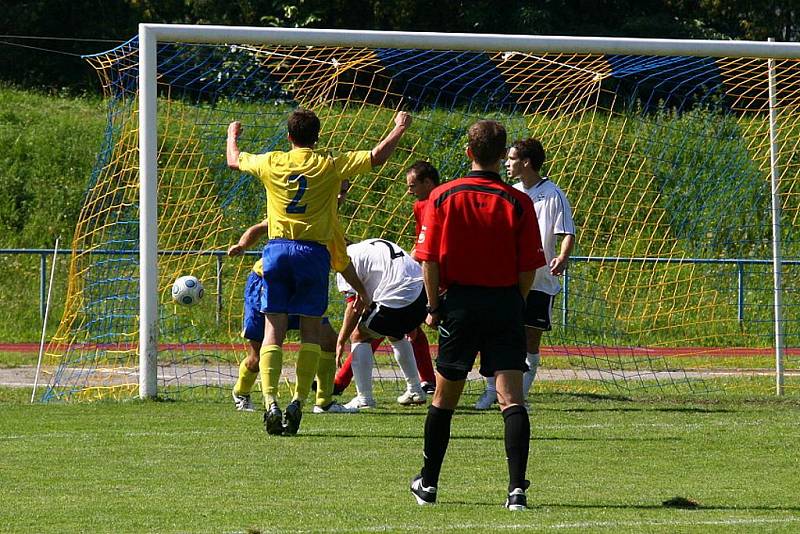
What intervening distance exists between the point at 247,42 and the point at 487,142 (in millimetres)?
5449

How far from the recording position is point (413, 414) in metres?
10.4

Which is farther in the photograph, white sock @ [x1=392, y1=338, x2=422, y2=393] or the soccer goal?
the soccer goal

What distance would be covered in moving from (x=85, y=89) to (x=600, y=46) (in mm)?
22290

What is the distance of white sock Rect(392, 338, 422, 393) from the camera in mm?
10812

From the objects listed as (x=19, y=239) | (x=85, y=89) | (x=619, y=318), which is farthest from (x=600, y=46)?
(x=85, y=89)

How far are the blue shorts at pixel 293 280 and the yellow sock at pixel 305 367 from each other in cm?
23

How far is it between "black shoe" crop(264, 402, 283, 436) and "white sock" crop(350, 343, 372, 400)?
5.91 feet

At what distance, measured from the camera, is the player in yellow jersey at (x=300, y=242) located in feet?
29.1

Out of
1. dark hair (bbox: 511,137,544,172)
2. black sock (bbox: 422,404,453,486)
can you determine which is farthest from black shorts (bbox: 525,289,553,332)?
black sock (bbox: 422,404,453,486)

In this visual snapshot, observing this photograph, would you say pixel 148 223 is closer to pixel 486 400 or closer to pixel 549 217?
pixel 486 400

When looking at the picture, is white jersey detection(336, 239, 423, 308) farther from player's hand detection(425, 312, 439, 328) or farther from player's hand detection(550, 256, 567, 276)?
player's hand detection(425, 312, 439, 328)

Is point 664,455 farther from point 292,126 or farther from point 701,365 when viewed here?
point 701,365

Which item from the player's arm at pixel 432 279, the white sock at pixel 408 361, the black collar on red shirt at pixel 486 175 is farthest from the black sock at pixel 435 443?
the white sock at pixel 408 361

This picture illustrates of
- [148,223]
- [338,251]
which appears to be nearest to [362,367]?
[338,251]
